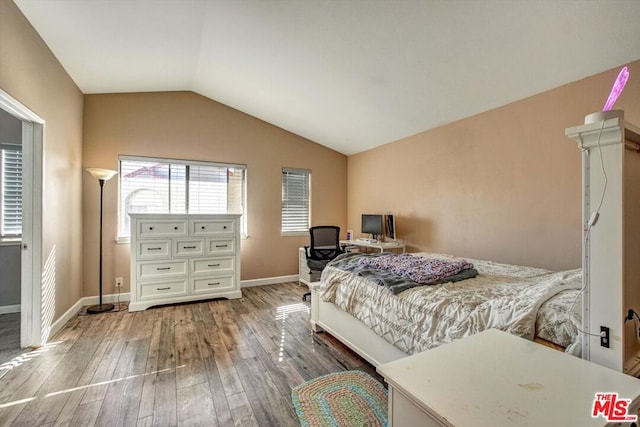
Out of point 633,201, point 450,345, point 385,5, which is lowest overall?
point 450,345

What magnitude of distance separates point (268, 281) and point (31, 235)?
2929mm

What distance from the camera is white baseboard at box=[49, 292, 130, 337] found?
2.76 m

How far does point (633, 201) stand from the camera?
100cm

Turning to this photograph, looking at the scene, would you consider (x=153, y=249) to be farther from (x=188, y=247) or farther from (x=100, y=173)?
(x=100, y=173)

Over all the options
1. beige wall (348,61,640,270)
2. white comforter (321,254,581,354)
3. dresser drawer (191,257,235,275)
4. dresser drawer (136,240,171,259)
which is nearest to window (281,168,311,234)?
dresser drawer (191,257,235,275)

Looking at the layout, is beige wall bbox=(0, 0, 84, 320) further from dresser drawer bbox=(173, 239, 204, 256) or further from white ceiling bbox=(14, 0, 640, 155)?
dresser drawer bbox=(173, 239, 204, 256)

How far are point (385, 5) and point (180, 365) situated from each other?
3113 millimetres

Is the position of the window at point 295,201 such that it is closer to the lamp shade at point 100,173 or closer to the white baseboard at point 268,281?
the white baseboard at point 268,281

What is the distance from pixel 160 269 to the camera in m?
3.57

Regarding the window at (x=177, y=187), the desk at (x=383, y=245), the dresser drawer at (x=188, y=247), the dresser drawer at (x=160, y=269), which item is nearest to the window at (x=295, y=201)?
the window at (x=177, y=187)

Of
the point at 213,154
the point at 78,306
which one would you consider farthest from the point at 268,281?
the point at 78,306

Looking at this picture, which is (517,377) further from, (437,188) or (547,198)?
(437,188)

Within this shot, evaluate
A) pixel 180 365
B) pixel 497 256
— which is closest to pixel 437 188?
pixel 497 256

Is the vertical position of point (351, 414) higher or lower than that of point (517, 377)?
lower
